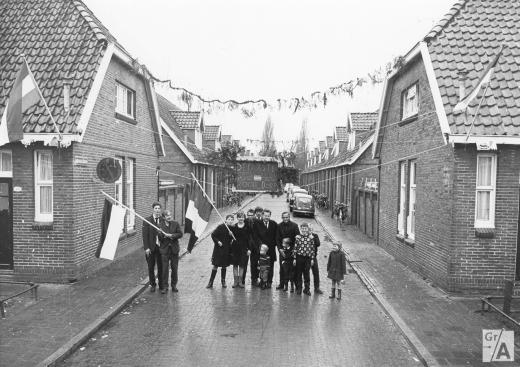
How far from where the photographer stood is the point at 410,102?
42.7ft

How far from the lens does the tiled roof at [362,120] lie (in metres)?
27.5

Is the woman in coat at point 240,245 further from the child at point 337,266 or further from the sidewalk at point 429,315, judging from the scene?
the sidewalk at point 429,315

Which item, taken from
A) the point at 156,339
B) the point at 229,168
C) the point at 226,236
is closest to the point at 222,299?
the point at 226,236

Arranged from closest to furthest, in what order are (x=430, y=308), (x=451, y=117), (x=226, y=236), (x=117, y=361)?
(x=117, y=361), (x=430, y=308), (x=451, y=117), (x=226, y=236)

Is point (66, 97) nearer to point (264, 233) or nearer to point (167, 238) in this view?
point (167, 238)

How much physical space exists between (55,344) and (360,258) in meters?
9.64

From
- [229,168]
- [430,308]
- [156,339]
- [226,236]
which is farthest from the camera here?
[229,168]

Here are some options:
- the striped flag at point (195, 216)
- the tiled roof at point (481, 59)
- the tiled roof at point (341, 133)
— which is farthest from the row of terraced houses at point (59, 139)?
the tiled roof at point (341, 133)

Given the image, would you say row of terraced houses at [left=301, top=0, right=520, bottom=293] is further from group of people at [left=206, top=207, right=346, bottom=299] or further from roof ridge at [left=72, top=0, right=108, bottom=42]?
roof ridge at [left=72, top=0, right=108, bottom=42]

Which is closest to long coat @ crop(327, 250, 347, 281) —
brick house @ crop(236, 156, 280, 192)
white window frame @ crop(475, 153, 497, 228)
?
white window frame @ crop(475, 153, 497, 228)

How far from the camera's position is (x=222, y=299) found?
9.43 metres

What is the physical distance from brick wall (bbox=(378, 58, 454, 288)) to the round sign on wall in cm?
739

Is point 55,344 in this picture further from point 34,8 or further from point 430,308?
point 34,8

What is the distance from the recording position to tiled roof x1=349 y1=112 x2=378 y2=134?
27.5 meters
